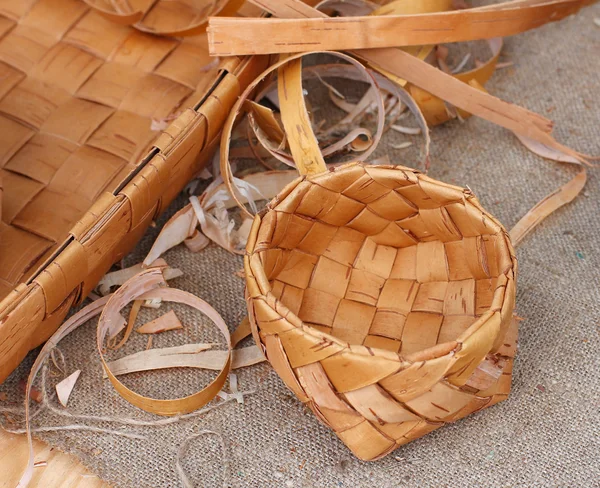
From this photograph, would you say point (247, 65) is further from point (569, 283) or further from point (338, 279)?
point (569, 283)

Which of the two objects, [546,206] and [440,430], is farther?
[546,206]

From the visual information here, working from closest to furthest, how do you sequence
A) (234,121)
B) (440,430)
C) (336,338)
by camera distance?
(336,338) < (440,430) < (234,121)

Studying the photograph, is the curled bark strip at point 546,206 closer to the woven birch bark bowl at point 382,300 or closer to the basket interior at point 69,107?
the woven birch bark bowl at point 382,300

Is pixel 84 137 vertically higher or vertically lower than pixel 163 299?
higher

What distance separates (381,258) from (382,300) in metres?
0.05

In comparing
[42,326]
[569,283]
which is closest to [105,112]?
[42,326]

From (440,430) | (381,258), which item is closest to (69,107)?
(381,258)

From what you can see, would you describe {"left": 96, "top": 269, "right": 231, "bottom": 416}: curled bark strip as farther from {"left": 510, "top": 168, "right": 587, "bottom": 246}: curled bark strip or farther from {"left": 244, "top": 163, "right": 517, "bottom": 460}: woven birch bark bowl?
{"left": 510, "top": 168, "right": 587, "bottom": 246}: curled bark strip

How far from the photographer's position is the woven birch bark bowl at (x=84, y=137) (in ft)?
2.36

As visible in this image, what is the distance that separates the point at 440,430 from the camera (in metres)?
0.74

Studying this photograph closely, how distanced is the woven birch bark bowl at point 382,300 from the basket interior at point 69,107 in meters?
0.20

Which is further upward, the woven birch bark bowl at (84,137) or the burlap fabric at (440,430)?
the woven birch bark bowl at (84,137)

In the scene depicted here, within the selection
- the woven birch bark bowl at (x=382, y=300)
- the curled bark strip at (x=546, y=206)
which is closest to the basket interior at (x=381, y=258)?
the woven birch bark bowl at (x=382, y=300)

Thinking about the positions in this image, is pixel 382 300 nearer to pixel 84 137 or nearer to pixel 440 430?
pixel 440 430
